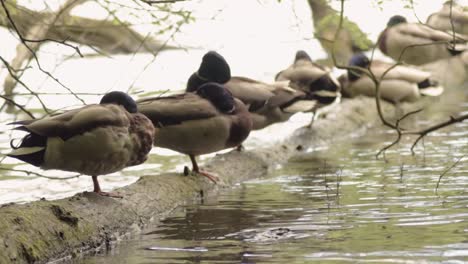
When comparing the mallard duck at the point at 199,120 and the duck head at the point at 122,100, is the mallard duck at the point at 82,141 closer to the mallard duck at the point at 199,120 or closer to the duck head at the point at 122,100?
the duck head at the point at 122,100

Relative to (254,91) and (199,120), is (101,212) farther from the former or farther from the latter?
(254,91)

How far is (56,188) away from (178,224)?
8.33 ft

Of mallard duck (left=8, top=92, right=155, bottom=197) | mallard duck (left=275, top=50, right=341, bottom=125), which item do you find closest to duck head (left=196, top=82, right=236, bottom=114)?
mallard duck (left=8, top=92, right=155, bottom=197)

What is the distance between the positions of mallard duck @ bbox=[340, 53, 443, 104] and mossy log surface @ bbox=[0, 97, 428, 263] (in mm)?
4119

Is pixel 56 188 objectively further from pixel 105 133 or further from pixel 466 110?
pixel 466 110

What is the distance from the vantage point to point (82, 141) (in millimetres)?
7031

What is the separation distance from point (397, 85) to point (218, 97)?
5933 mm

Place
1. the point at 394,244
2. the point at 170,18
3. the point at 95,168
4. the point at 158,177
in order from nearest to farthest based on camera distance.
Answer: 1. the point at 394,244
2. the point at 95,168
3. the point at 158,177
4. the point at 170,18

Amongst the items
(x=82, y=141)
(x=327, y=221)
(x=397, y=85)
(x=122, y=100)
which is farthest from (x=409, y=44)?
(x=82, y=141)

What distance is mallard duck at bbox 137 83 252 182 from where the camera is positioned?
8773mm

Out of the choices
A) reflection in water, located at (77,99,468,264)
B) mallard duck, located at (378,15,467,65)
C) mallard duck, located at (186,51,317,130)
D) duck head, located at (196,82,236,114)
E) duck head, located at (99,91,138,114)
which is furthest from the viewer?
mallard duck, located at (378,15,467,65)

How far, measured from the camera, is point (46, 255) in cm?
624

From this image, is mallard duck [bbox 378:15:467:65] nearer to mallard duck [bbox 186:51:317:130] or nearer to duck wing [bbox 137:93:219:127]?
mallard duck [bbox 186:51:317:130]

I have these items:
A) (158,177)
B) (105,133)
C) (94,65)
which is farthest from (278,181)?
(94,65)
